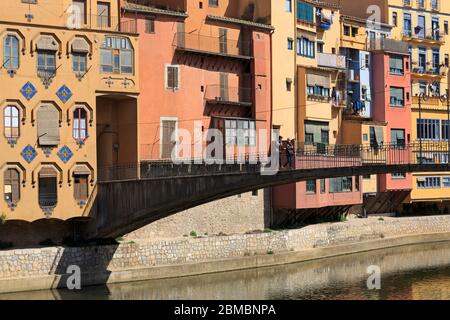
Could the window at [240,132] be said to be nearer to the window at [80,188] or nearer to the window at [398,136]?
the window at [80,188]

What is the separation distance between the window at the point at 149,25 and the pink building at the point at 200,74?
0.06 m

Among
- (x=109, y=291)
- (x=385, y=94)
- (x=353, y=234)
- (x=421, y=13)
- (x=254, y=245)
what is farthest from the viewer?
(x=421, y=13)

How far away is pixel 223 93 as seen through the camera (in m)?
55.5

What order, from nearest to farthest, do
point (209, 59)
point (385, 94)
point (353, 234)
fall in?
point (209, 59) → point (353, 234) → point (385, 94)

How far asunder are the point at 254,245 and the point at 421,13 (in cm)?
3486

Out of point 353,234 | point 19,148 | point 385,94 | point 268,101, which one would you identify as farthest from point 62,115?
point 385,94

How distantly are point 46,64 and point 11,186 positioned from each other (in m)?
6.33

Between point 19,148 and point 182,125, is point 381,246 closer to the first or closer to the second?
point 182,125

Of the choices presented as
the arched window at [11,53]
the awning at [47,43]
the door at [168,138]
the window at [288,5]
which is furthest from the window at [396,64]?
the arched window at [11,53]

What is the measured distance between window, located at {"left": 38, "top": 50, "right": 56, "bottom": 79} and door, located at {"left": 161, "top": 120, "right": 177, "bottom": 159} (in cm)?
973

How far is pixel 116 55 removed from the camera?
45.3 meters

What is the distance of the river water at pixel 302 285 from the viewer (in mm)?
41312

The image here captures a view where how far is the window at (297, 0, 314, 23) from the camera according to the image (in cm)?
6159

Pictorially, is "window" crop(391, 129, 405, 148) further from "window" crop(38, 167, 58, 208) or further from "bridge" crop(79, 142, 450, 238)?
"window" crop(38, 167, 58, 208)
